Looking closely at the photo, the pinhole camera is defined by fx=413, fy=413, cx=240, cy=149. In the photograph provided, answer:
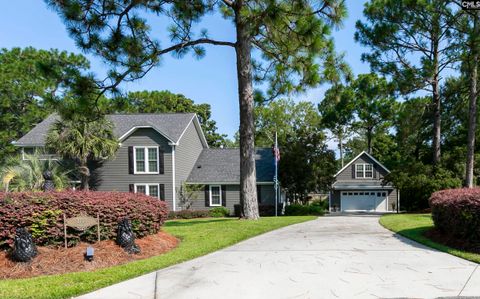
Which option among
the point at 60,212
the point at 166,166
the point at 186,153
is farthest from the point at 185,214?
the point at 60,212

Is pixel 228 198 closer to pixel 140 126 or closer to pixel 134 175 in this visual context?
pixel 134 175

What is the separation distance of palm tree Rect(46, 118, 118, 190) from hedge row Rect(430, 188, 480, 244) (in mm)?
19296

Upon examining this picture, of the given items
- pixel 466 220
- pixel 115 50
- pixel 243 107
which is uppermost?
pixel 115 50

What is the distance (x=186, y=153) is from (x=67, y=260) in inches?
857

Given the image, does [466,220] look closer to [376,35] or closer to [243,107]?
[243,107]

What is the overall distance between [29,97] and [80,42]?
103 ft

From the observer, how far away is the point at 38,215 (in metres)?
8.07

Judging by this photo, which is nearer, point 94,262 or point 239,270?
point 239,270

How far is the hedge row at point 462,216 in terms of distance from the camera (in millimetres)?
8336

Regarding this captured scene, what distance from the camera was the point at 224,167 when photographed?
2995 cm

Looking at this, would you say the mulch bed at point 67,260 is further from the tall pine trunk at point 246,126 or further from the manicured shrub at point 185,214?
the manicured shrub at point 185,214

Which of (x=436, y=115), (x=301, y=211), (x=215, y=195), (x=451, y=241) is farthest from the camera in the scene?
(x=215, y=195)

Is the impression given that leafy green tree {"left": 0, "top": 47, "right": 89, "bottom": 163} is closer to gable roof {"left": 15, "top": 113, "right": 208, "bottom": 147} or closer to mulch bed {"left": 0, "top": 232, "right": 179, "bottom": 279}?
gable roof {"left": 15, "top": 113, "right": 208, "bottom": 147}

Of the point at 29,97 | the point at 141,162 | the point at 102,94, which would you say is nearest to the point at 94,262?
the point at 102,94
